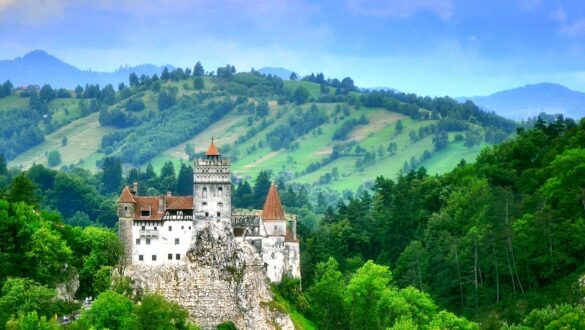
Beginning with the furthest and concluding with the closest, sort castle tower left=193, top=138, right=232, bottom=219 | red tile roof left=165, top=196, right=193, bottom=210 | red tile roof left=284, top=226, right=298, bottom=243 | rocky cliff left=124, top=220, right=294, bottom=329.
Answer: red tile roof left=284, top=226, right=298, bottom=243 < castle tower left=193, top=138, right=232, bottom=219 < red tile roof left=165, top=196, right=193, bottom=210 < rocky cliff left=124, top=220, right=294, bottom=329

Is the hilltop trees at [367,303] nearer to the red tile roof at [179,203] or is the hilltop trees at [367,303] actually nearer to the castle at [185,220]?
the castle at [185,220]

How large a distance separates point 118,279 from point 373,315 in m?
25.5

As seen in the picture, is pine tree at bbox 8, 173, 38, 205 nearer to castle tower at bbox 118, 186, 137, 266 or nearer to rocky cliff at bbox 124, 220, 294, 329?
castle tower at bbox 118, 186, 137, 266

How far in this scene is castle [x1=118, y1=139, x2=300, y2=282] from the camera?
108m

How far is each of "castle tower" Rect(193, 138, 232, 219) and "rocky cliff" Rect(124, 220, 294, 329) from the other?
3.95 ft

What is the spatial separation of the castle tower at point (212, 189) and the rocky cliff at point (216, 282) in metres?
1.20

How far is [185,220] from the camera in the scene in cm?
10875

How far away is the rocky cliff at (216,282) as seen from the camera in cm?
10794

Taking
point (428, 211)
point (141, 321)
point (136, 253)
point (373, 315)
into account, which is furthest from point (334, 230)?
point (141, 321)

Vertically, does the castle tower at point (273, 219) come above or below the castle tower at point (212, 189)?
below

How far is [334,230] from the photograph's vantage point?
142125mm

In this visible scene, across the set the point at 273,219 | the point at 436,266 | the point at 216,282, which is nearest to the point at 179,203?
the point at 216,282

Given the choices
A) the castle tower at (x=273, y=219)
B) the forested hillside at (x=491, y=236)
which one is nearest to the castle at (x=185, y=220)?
the castle tower at (x=273, y=219)

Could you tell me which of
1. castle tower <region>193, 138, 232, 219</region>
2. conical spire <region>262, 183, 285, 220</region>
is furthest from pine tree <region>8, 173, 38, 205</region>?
conical spire <region>262, 183, 285, 220</region>
